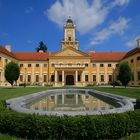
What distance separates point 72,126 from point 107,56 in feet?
165

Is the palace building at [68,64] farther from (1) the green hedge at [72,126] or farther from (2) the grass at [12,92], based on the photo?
(1) the green hedge at [72,126]

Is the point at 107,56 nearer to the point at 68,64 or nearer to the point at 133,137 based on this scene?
the point at 68,64

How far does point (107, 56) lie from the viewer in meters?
54.9

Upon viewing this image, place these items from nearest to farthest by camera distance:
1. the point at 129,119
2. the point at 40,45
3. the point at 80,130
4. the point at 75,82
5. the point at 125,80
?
the point at 80,130 → the point at 129,119 → the point at 125,80 → the point at 75,82 → the point at 40,45

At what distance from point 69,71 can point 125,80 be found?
65.5 feet

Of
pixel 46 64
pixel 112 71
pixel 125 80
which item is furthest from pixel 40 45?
pixel 125 80

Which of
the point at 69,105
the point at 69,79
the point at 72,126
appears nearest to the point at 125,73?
the point at 69,105

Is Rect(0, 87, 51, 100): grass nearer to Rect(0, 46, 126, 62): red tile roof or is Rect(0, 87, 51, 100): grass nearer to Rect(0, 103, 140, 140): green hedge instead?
Rect(0, 103, 140, 140): green hedge

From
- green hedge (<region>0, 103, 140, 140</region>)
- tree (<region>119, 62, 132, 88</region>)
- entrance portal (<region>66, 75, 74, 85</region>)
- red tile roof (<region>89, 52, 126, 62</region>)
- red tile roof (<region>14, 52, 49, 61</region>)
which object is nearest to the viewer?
green hedge (<region>0, 103, 140, 140</region>)

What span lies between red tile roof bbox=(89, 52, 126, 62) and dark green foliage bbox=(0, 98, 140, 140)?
1875 inches

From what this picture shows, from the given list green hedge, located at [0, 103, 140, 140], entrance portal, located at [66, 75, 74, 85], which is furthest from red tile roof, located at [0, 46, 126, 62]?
green hedge, located at [0, 103, 140, 140]

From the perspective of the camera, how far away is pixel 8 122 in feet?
20.2

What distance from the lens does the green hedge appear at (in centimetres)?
573

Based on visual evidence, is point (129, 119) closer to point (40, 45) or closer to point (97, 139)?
point (97, 139)
